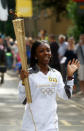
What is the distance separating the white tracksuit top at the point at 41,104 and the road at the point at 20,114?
4790 millimetres

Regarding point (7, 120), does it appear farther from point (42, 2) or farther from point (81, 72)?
point (42, 2)

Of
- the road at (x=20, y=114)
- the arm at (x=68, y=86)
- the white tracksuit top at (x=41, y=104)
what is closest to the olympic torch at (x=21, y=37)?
the white tracksuit top at (x=41, y=104)

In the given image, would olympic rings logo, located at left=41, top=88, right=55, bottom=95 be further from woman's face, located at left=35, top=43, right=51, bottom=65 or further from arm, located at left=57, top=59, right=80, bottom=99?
woman's face, located at left=35, top=43, right=51, bottom=65

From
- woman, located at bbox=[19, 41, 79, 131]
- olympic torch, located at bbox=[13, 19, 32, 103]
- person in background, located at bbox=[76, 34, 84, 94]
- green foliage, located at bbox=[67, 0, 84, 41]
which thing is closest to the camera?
olympic torch, located at bbox=[13, 19, 32, 103]

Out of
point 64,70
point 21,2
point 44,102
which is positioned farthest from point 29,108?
point 21,2

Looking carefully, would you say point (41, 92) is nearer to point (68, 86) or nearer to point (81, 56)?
point (68, 86)

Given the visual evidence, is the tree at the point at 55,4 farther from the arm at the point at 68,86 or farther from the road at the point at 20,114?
the arm at the point at 68,86

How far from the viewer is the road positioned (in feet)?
35.0

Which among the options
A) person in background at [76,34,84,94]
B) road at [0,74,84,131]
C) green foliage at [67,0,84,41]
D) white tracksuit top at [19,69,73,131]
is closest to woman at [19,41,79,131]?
white tracksuit top at [19,69,73,131]

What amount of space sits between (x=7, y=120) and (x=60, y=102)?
4423 mm

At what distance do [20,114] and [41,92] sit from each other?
717 centimetres

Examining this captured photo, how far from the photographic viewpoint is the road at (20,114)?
10.7 m

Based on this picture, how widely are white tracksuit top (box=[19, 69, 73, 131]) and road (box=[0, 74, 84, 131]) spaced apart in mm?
4790

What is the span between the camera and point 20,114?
41.4 ft
